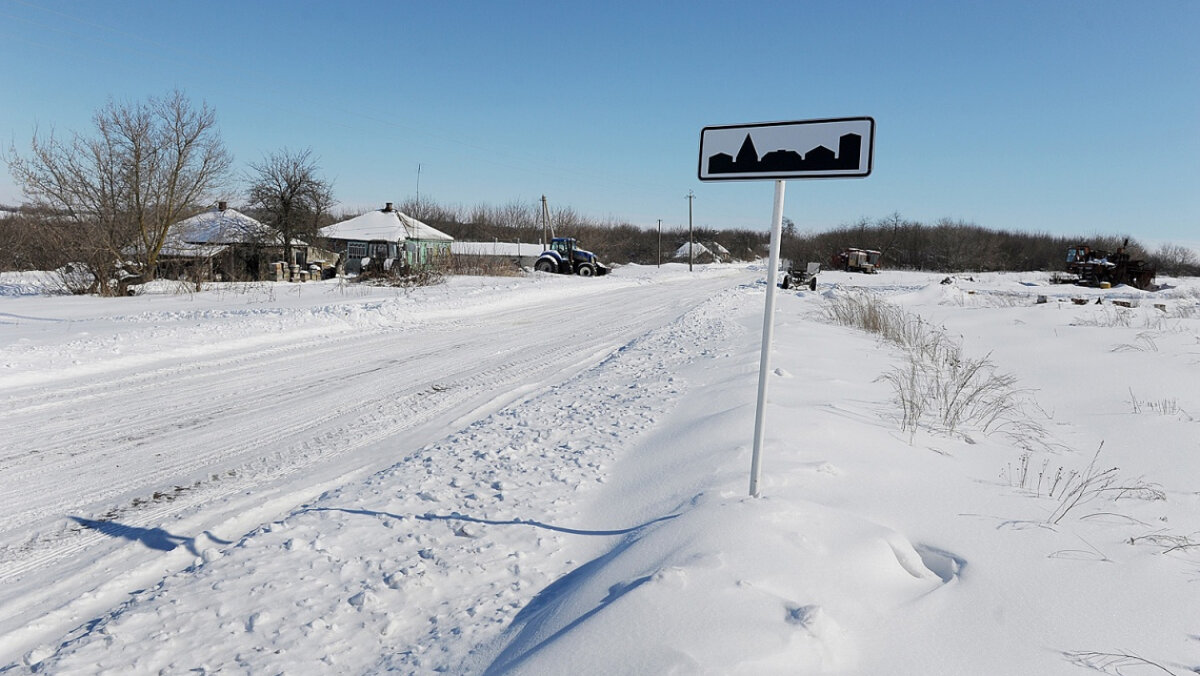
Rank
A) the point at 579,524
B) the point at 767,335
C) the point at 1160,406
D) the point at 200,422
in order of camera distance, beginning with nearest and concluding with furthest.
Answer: the point at 767,335, the point at 579,524, the point at 200,422, the point at 1160,406

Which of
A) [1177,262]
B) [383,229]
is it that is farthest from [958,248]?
[383,229]

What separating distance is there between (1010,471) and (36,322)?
17.1 meters

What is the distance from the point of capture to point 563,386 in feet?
25.1

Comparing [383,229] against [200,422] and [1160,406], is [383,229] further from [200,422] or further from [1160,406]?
[1160,406]

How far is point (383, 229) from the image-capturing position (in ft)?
165

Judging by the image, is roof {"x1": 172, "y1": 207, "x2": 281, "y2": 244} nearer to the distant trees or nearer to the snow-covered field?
the snow-covered field

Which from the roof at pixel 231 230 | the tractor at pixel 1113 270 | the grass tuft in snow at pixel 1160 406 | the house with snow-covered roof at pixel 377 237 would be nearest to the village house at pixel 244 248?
the roof at pixel 231 230

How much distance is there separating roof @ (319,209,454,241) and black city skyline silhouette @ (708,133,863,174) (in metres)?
45.8

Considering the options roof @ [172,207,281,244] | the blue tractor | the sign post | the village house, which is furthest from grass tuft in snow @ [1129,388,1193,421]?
roof @ [172,207,281,244]

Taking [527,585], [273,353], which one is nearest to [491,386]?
[273,353]

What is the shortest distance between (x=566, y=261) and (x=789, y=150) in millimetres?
37545

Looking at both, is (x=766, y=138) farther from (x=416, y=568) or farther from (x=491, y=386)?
(x=491, y=386)

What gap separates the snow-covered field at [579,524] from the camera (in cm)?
249

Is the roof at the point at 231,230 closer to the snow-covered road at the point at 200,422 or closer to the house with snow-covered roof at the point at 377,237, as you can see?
the house with snow-covered roof at the point at 377,237
